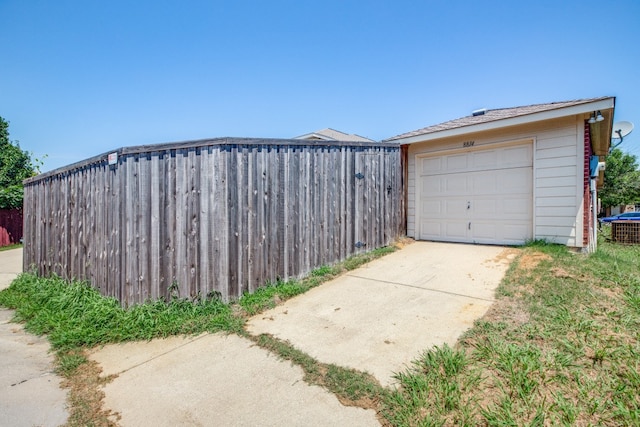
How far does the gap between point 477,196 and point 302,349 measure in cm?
574

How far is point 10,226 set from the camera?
14562mm

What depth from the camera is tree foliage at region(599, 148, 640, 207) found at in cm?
2431

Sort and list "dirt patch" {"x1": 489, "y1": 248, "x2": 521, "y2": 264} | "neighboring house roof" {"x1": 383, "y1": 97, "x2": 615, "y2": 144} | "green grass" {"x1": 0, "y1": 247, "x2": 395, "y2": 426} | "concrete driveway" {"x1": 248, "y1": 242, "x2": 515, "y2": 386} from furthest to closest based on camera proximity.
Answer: "dirt patch" {"x1": 489, "y1": 248, "x2": 521, "y2": 264} → "neighboring house roof" {"x1": 383, "y1": 97, "x2": 615, "y2": 144} → "concrete driveway" {"x1": 248, "y1": 242, "x2": 515, "y2": 386} → "green grass" {"x1": 0, "y1": 247, "x2": 395, "y2": 426}

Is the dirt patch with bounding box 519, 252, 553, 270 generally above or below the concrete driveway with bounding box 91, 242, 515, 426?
above

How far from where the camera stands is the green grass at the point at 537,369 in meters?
1.92

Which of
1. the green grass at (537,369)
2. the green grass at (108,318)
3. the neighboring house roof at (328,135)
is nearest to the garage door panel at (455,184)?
the green grass at (537,369)

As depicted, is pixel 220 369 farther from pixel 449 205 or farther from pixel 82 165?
pixel 449 205

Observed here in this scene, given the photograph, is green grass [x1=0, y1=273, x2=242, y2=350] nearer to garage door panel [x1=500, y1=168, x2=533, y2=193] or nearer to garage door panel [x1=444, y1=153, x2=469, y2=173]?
garage door panel [x1=444, y1=153, x2=469, y2=173]

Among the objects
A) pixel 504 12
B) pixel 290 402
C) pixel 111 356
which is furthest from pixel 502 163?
pixel 111 356

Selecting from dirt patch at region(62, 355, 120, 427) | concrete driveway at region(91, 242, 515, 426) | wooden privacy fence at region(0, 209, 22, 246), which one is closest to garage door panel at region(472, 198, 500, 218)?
concrete driveway at region(91, 242, 515, 426)

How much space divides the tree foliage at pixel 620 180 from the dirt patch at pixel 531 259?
1089 inches

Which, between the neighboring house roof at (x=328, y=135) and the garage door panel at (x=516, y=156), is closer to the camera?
the garage door panel at (x=516, y=156)

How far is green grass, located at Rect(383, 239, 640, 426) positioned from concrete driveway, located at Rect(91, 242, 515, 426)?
0.80ft

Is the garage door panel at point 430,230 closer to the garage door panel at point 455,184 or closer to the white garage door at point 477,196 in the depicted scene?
the white garage door at point 477,196
